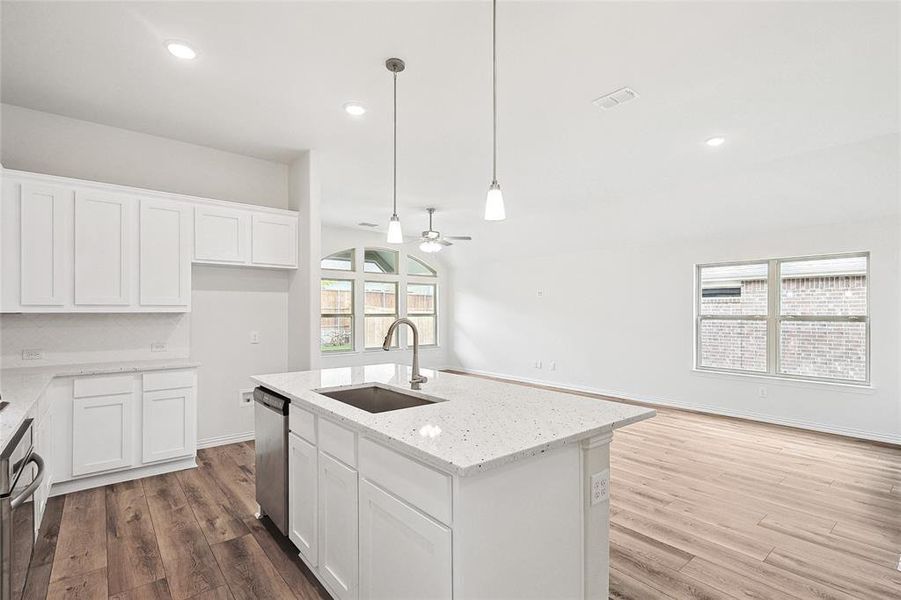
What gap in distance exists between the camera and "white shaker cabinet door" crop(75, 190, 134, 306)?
3375 millimetres

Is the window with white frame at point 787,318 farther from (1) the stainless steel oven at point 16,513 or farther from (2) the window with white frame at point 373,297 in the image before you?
(1) the stainless steel oven at point 16,513

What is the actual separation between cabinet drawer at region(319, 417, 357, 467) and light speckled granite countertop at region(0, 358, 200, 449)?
1195mm

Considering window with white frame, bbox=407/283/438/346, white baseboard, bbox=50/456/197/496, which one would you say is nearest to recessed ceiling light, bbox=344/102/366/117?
white baseboard, bbox=50/456/197/496

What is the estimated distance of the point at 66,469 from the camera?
126 inches

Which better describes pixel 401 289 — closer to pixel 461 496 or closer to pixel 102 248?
pixel 102 248

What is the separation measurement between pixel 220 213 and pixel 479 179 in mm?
A: 2698

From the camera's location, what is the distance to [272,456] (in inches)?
105

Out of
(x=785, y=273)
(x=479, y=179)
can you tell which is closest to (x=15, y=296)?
(x=479, y=179)

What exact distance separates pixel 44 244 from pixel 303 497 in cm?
273

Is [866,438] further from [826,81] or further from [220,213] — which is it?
[220,213]

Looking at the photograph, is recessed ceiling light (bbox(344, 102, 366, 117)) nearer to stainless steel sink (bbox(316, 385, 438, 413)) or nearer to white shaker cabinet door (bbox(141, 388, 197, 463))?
stainless steel sink (bbox(316, 385, 438, 413))

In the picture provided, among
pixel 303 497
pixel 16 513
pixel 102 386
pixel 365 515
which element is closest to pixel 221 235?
pixel 102 386

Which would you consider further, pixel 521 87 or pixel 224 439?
pixel 224 439

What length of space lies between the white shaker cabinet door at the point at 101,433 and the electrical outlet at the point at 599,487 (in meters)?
3.43
